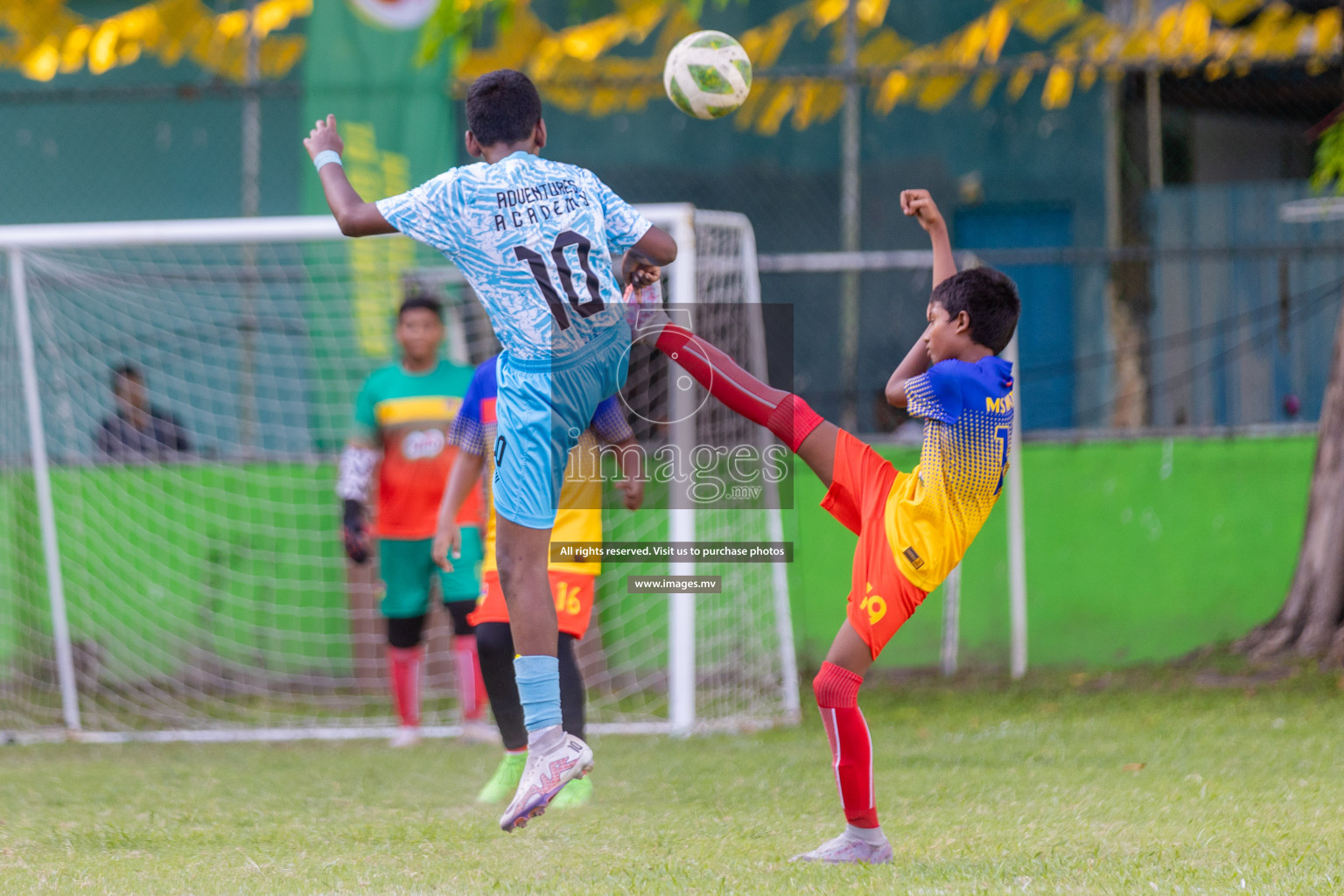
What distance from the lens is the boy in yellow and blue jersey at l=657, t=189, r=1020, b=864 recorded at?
3.62 meters

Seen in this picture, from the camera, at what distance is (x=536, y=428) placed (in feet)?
12.5

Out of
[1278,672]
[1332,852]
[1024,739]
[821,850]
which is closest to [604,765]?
[1024,739]

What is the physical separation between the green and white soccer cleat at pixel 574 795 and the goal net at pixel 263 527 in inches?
95.8

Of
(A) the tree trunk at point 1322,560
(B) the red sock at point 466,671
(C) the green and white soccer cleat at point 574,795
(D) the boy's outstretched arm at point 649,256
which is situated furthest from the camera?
(A) the tree trunk at point 1322,560

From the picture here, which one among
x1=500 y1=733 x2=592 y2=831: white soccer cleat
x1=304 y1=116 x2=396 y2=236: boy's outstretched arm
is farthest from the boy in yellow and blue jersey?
x1=304 y1=116 x2=396 y2=236: boy's outstretched arm

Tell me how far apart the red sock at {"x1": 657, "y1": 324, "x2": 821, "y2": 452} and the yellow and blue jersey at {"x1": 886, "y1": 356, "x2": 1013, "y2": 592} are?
1.05 ft

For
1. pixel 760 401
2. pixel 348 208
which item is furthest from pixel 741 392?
pixel 348 208

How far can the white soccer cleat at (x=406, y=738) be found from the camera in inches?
262

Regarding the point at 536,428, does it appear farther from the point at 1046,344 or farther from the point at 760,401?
the point at 1046,344

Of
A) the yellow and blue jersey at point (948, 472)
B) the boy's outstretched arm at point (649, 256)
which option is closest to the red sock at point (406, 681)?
the boy's outstretched arm at point (649, 256)

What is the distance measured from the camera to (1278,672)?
7512 millimetres

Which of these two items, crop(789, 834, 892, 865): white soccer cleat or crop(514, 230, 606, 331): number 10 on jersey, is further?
crop(514, 230, 606, 331): number 10 on jersey

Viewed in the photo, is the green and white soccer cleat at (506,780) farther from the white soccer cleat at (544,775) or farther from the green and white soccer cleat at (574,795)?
the white soccer cleat at (544,775)

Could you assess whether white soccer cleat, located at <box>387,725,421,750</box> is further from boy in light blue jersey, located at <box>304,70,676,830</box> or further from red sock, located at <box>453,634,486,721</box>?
boy in light blue jersey, located at <box>304,70,676,830</box>
